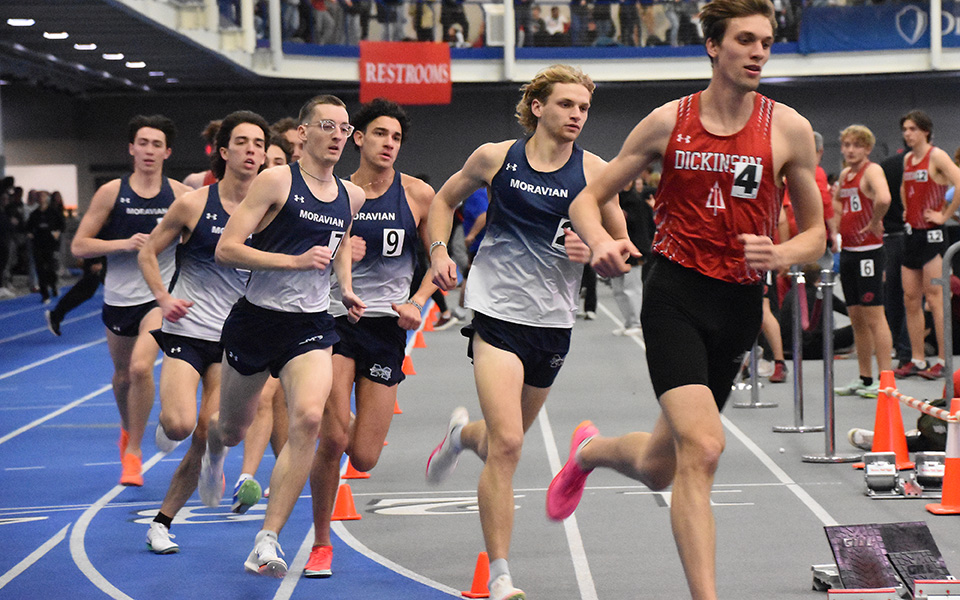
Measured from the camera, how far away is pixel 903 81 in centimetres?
3259

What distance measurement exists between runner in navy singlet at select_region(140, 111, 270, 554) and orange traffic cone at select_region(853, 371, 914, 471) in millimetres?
3567

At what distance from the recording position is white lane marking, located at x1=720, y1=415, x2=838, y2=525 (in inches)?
238

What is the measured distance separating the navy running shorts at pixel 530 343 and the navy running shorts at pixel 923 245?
6.37 meters

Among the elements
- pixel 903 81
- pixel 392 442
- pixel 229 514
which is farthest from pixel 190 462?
pixel 903 81

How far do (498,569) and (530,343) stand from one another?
98cm

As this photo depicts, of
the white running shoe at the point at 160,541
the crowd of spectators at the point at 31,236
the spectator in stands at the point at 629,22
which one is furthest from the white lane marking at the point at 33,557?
the spectator in stands at the point at 629,22

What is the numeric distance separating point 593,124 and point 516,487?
27.4 metres

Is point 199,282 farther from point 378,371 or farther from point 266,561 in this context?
point 266,561

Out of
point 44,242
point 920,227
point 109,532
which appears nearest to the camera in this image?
point 109,532

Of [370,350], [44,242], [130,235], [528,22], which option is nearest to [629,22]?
[528,22]

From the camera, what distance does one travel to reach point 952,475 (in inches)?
231

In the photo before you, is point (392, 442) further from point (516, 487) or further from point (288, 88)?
point (288, 88)

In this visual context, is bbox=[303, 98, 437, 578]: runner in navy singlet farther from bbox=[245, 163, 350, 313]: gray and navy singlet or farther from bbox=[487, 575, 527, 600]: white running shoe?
bbox=[487, 575, 527, 600]: white running shoe

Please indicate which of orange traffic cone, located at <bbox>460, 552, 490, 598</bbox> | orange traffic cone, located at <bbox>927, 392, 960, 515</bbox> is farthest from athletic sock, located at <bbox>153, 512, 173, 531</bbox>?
orange traffic cone, located at <bbox>927, 392, 960, 515</bbox>
